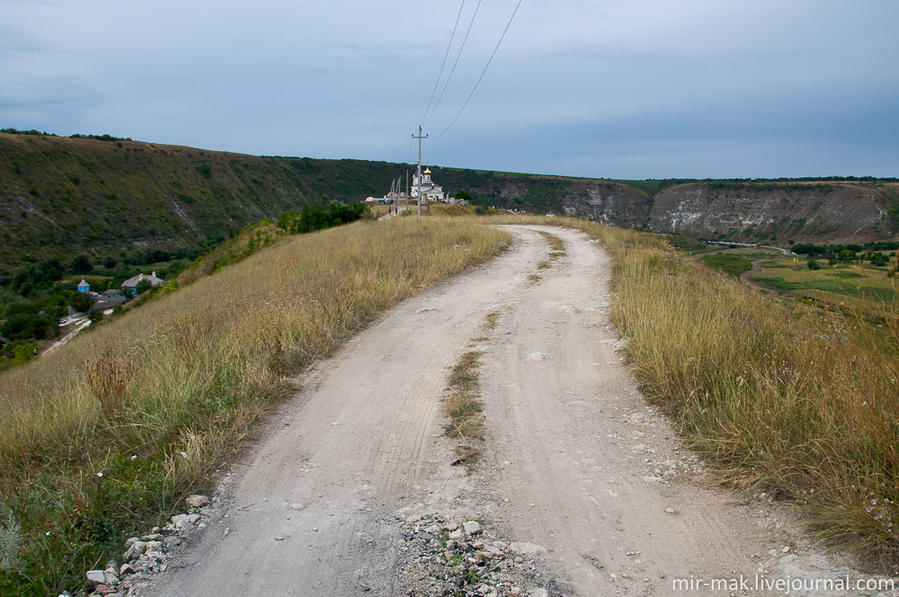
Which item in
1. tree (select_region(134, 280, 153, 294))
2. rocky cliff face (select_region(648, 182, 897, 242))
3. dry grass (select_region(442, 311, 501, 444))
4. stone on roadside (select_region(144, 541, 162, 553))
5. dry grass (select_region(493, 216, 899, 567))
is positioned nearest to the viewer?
dry grass (select_region(493, 216, 899, 567))

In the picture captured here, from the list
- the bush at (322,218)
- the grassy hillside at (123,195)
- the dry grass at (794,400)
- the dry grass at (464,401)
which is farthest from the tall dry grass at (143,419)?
the grassy hillside at (123,195)

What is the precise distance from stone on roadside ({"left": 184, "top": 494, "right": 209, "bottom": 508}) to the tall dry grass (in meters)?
0.11

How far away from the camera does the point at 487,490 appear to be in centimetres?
361

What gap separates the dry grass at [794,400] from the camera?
110 inches

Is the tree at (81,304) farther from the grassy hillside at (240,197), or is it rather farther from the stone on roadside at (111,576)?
the stone on roadside at (111,576)

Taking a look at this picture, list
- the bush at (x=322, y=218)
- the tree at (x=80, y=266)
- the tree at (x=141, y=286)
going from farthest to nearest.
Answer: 1. the tree at (x=80, y=266)
2. the tree at (x=141, y=286)
3. the bush at (x=322, y=218)

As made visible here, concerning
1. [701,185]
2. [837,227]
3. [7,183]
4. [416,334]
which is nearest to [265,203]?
[7,183]

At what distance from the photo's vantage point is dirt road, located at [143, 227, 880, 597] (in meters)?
2.81

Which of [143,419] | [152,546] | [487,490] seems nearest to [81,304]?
[143,419]

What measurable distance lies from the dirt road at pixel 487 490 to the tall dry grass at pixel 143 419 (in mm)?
416

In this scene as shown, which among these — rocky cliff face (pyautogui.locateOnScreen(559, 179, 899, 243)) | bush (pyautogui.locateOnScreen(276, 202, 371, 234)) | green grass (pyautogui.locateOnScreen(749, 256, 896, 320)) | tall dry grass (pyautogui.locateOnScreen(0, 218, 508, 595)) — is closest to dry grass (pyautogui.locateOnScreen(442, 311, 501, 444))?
tall dry grass (pyautogui.locateOnScreen(0, 218, 508, 595))

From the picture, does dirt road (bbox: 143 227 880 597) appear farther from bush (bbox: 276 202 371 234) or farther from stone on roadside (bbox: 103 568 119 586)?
bush (bbox: 276 202 371 234)

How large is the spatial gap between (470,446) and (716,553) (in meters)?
1.92

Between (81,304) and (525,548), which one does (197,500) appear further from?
(81,304)
